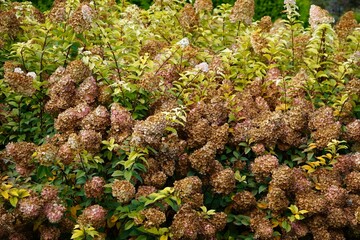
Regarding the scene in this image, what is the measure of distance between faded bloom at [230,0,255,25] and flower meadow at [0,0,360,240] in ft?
1.32

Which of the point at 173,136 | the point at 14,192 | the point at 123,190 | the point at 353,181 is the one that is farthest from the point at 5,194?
the point at 353,181

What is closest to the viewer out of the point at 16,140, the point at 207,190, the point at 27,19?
the point at 207,190

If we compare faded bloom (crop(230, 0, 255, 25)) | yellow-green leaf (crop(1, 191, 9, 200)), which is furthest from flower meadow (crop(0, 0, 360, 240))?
faded bloom (crop(230, 0, 255, 25))

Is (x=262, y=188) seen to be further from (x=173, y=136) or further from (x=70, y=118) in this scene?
(x=70, y=118)

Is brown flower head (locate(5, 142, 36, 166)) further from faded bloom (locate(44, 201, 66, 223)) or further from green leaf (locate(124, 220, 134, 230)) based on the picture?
green leaf (locate(124, 220, 134, 230))

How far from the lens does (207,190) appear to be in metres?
3.03

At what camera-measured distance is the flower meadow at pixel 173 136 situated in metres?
2.73

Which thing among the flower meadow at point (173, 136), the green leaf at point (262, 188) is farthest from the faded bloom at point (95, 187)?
the green leaf at point (262, 188)

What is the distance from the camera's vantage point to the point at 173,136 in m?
2.94

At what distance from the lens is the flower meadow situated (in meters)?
2.73

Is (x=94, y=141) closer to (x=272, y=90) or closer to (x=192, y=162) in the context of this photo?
(x=192, y=162)

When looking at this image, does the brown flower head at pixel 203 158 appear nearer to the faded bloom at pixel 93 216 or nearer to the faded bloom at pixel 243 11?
the faded bloom at pixel 93 216

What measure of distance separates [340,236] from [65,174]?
57.4 inches

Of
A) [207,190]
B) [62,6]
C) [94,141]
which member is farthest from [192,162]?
[62,6]
